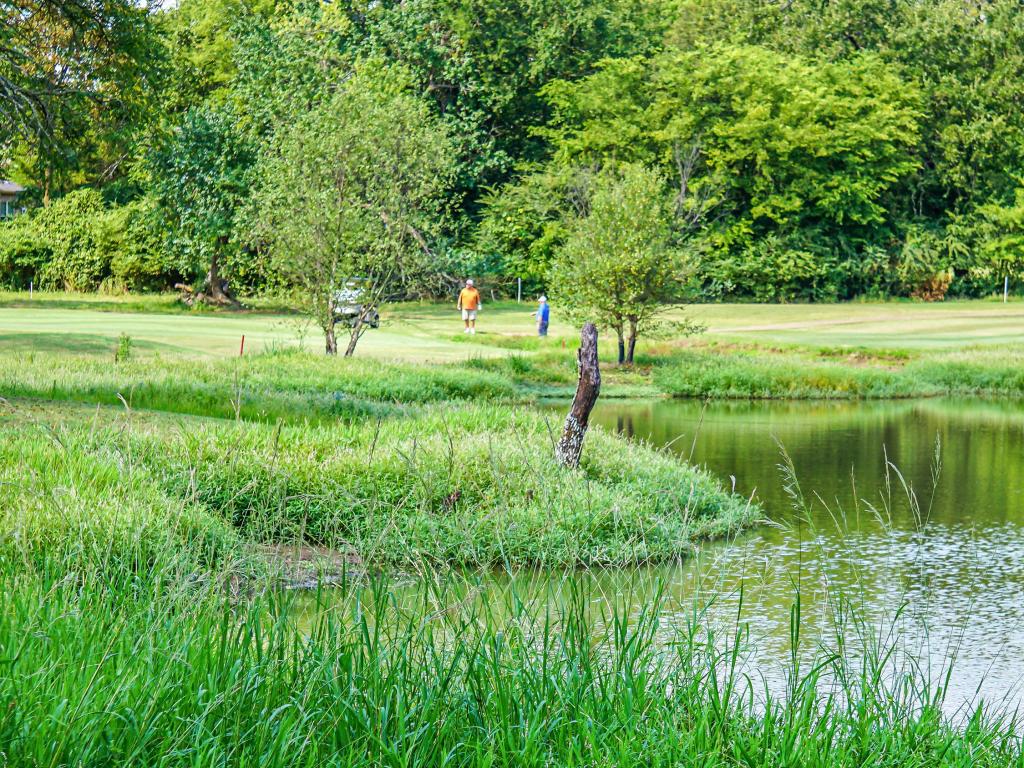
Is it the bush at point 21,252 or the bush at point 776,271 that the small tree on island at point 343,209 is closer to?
the bush at point 776,271

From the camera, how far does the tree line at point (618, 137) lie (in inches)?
1734

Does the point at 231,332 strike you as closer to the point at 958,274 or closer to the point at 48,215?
the point at 48,215

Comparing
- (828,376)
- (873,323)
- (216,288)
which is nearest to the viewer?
(828,376)

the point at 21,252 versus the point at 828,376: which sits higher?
the point at 21,252

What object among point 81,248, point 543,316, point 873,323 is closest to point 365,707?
point 543,316

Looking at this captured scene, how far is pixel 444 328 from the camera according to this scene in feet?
126

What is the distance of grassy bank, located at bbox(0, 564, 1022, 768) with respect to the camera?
4.28 metres

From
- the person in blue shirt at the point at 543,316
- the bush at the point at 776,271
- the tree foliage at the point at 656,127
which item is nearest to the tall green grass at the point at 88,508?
the person in blue shirt at the point at 543,316

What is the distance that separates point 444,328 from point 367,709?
111ft

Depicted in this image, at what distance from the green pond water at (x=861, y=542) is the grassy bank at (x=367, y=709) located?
0.39 meters

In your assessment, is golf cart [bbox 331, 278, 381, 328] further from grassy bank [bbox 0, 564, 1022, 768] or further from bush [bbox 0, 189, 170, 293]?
bush [bbox 0, 189, 170, 293]

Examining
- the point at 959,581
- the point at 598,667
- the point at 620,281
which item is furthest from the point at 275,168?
the point at 598,667

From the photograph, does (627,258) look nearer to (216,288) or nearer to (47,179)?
(47,179)

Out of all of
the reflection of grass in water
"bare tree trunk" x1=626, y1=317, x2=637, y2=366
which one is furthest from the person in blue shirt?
the reflection of grass in water
